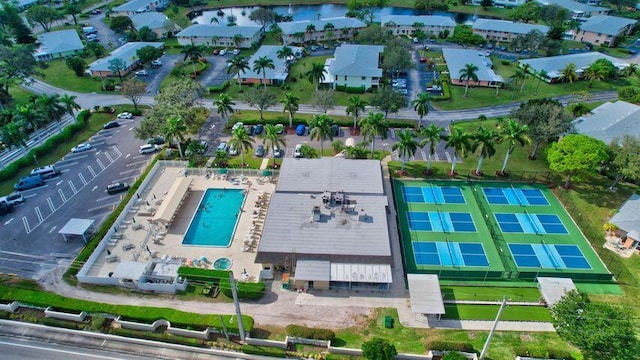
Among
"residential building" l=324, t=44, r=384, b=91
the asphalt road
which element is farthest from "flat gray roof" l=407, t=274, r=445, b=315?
"residential building" l=324, t=44, r=384, b=91

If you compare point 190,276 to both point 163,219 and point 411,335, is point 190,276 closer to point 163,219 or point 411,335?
point 163,219

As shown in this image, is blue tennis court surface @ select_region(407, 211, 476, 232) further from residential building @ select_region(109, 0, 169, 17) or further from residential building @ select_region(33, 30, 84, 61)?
residential building @ select_region(109, 0, 169, 17)

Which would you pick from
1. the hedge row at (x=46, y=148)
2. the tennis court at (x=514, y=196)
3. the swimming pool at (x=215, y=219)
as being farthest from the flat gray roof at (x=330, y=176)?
the hedge row at (x=46, y=148)

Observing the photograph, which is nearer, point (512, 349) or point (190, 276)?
point (512, 349)

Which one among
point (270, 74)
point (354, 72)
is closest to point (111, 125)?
point (270, 74)

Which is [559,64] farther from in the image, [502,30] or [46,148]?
[46,148]

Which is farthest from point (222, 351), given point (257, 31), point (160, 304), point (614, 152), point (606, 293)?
point (257, 31)
